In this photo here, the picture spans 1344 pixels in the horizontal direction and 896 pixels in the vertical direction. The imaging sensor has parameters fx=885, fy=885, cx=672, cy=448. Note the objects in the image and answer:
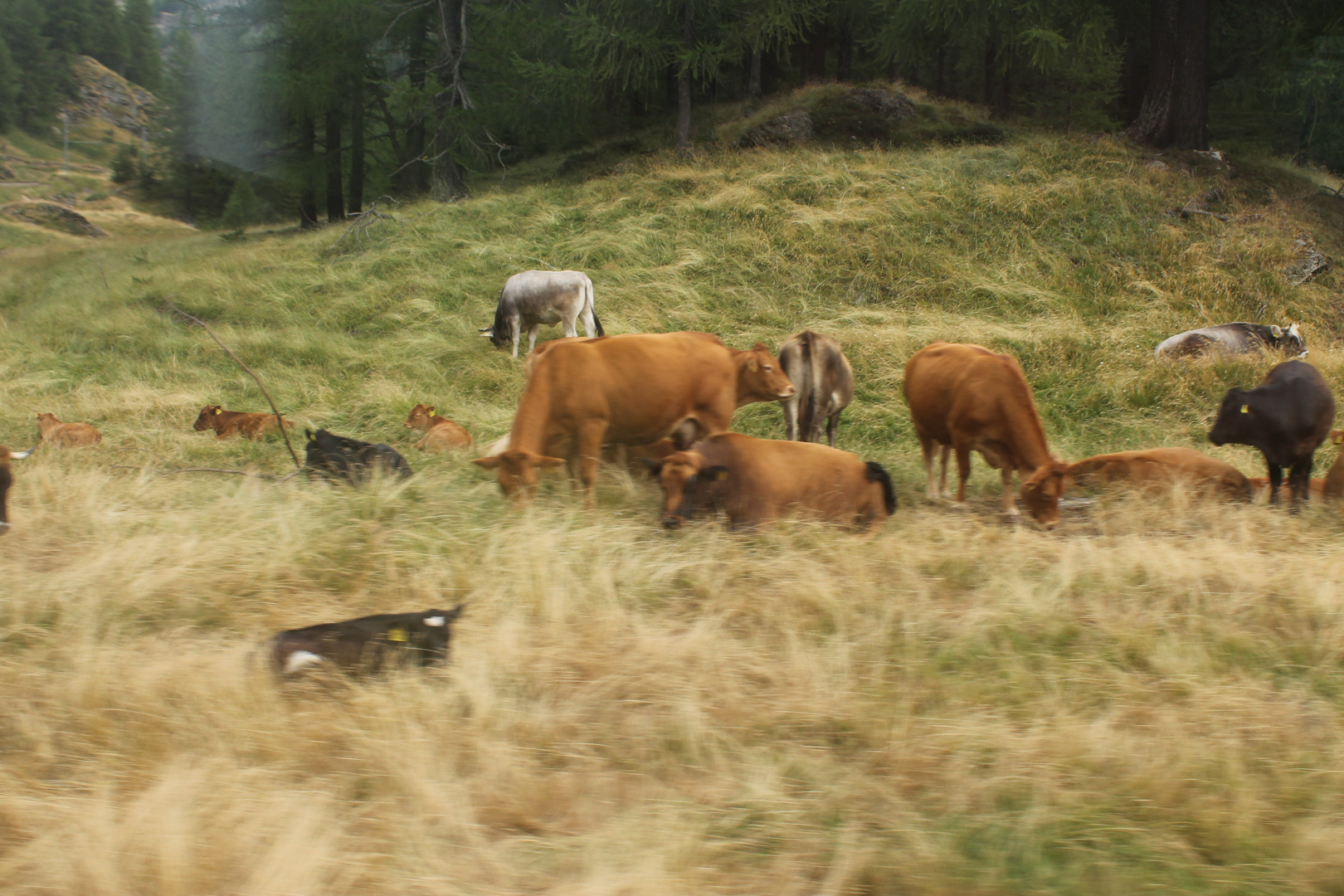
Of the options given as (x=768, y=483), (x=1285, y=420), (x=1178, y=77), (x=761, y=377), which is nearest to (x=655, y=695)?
(x=768, y=483)

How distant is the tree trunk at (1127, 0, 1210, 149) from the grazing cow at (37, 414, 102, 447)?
17669 millimetres

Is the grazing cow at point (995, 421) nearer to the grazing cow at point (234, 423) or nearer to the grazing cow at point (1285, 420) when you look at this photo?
the grazing cow at point (1285, 420)

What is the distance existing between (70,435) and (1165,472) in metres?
8.93

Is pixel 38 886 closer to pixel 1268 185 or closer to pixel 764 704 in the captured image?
pixel 764 704

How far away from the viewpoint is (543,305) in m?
11.9

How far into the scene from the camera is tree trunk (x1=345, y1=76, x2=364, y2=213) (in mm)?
24062

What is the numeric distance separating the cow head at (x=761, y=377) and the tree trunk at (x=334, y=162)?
2119 cm

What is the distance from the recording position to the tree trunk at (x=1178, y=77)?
15969 millimetres

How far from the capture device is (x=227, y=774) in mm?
2750

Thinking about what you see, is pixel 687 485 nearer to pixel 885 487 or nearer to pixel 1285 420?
pixel 885 487

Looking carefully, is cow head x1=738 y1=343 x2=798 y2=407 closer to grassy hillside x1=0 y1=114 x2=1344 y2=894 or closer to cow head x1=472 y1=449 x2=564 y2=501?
grassy hillside x1=0 y1=114 x2=1344 y2=894

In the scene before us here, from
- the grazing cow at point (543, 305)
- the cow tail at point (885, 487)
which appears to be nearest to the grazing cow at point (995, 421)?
the cow tail at point (885, 487)

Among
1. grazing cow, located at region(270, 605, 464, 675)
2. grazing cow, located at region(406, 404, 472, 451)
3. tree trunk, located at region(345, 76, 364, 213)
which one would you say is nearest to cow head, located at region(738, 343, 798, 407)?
grazing cow, located at region(406, 404, 472, 451)

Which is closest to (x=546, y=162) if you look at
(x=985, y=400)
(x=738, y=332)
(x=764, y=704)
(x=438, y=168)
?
(x=438, y=168)
